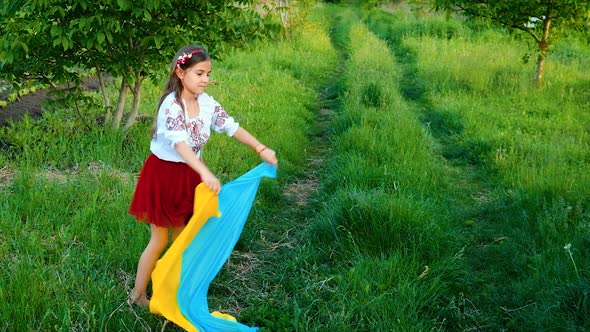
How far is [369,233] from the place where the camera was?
419cm

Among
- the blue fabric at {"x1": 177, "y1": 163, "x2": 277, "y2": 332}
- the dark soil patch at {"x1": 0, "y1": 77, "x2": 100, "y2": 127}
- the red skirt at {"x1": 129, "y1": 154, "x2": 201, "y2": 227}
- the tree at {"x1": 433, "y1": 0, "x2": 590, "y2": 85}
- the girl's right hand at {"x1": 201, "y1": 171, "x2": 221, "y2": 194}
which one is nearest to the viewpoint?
the girl's right hand at {"x1": 201, "y1": 171, "x2": 221, "y2": 194}

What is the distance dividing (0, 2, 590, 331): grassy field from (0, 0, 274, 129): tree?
2.37 feet

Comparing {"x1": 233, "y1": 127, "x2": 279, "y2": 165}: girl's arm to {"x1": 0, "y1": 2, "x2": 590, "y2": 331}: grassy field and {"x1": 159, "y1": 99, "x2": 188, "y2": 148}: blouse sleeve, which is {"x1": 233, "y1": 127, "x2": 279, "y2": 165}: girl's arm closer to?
{"x1": 159, "y1": 99, "x2": 188, "y2": 148}: blouse sleeve

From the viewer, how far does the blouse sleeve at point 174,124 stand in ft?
10.2

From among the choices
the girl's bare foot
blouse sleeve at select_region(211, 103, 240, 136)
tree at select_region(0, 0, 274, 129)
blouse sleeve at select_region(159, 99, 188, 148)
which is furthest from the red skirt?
tree at select_region(0, 0, 274, 129)

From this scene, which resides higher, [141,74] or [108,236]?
[141,74]

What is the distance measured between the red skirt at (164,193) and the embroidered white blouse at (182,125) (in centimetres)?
7

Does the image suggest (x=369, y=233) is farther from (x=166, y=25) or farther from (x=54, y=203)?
(x=166, y=25)

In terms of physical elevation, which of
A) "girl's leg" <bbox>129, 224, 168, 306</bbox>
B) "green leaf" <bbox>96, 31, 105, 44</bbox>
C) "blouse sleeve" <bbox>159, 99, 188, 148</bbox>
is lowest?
"girl's leg" <bbox>129, 224, 168, 306</bbox>

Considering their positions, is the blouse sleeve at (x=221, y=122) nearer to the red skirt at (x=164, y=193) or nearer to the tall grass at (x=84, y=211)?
the red skirt at (x=164, y=193)

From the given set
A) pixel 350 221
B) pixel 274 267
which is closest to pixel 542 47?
pixel 350 221

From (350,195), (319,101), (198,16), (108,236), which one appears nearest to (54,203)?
(108,236)

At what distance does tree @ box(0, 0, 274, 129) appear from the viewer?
5.39 metres

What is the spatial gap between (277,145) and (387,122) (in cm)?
145
